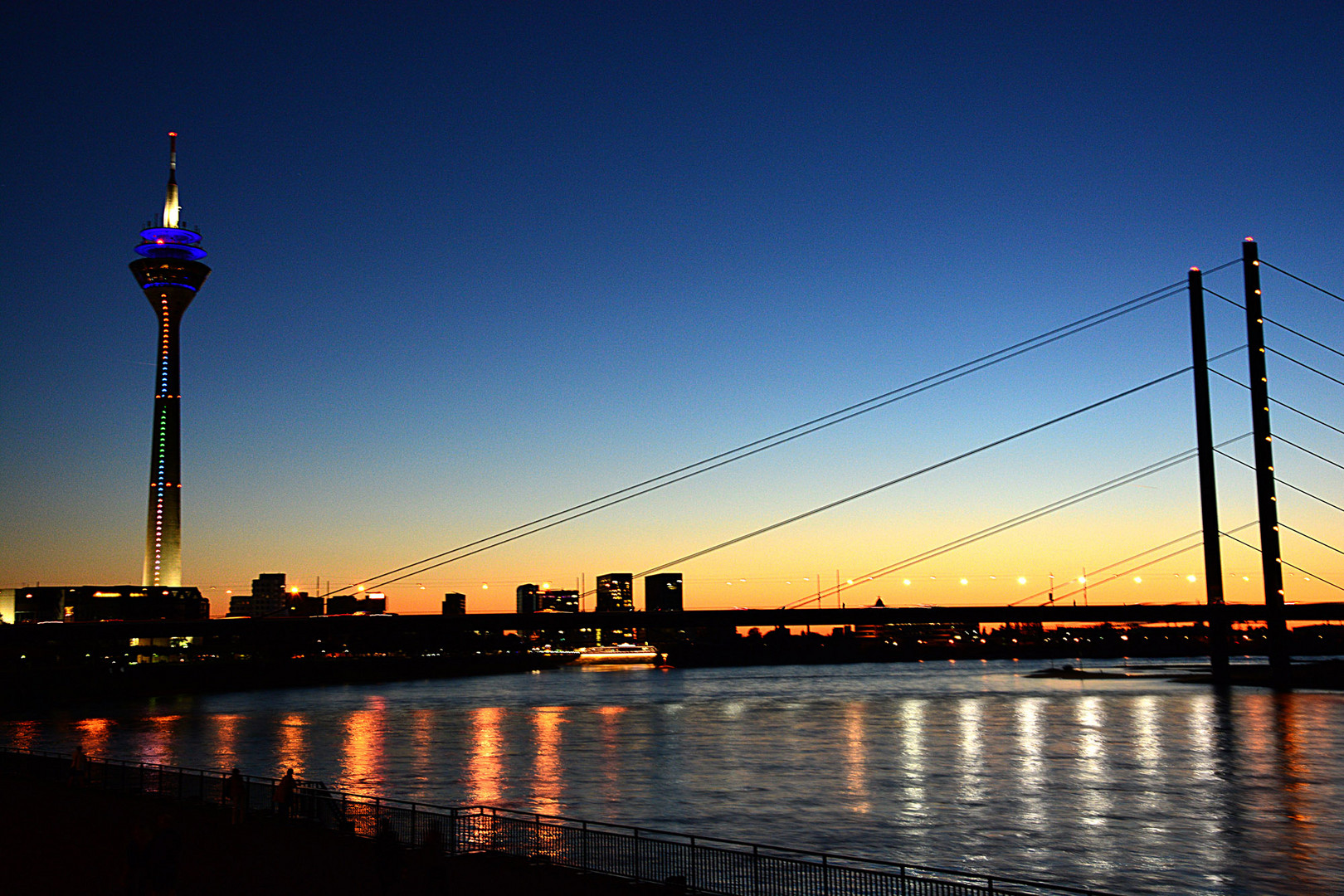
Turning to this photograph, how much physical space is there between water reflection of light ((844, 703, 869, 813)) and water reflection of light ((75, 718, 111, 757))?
106ft

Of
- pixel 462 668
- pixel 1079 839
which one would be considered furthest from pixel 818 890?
pixel 462 668

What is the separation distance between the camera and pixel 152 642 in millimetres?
185375

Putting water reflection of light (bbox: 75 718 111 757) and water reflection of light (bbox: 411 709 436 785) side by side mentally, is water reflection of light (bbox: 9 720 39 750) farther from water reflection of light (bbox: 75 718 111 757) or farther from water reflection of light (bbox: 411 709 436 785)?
water reflection of light (bbox: 411 709 436 785)

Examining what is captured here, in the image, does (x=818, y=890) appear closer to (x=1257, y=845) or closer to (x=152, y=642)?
(x=1257, y=845)

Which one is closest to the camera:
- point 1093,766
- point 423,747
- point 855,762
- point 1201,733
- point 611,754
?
point 1093,766

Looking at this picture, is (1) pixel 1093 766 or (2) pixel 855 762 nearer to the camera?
(1) pixel 1093 766

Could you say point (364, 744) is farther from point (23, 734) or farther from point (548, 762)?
point (23, 734)

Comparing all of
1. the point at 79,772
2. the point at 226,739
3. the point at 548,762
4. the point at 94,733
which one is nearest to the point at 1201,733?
the point at 548,762

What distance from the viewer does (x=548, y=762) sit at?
4500 centimetres

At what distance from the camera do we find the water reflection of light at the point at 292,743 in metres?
45.1

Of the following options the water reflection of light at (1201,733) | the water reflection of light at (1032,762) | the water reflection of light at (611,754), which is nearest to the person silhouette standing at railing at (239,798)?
the water reflection of light at (611,754)

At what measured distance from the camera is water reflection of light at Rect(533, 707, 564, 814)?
1320 inches

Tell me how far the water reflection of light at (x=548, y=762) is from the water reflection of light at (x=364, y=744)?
6.08 m

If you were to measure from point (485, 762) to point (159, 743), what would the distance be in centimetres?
2146
